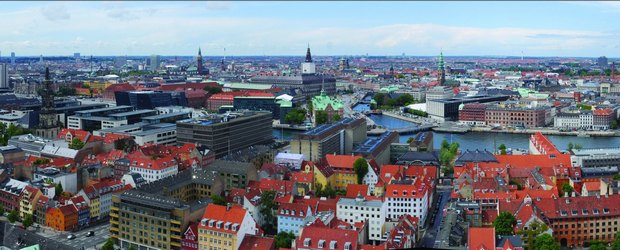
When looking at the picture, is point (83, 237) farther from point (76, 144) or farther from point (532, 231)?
point (532, 231)

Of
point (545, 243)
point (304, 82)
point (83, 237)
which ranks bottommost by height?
point (83, 237)

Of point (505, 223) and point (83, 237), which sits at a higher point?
point (505, 223)

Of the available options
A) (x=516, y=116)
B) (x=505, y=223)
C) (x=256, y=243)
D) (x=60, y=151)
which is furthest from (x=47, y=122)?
(x=516, y=116)

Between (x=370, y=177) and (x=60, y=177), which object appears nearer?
(x=60, y=177)

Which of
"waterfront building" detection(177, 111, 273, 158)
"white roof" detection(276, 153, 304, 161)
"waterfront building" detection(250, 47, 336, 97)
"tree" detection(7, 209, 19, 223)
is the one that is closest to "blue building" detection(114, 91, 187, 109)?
"waterfront building" detection(177, 111, 273, 158)

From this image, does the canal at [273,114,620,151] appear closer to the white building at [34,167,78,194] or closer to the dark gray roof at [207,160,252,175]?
the dark gray roof at [207,160,252,175]

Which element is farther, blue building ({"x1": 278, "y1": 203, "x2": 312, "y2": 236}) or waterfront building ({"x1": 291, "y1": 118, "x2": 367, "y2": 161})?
Answer: waterfront building ({"x1": 291, "y1": 118, "x2": 367, "y2": 161})

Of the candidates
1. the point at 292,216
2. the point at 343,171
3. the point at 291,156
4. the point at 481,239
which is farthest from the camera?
the point at 291,156
